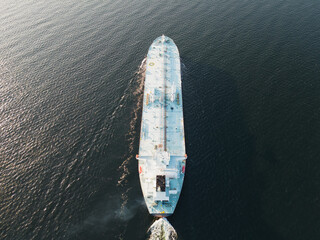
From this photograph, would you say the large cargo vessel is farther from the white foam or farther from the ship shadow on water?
the ship shadow on water

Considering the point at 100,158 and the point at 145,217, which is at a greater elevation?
the point at 100,158

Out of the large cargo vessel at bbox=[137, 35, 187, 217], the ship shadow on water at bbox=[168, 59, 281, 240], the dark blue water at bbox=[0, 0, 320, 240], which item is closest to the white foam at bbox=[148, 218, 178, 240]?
the ship shadow on water at bbox=[168, 59, 281, 240]

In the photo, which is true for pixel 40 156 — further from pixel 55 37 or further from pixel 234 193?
pixel 55 37

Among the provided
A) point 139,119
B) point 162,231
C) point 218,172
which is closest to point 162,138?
point 139,119

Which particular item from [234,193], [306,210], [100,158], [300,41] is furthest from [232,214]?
[300,41]

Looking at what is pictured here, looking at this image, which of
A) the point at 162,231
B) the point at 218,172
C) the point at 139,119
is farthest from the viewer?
the point at 139,119

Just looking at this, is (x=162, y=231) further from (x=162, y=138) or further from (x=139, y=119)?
(x=139, y=119)
